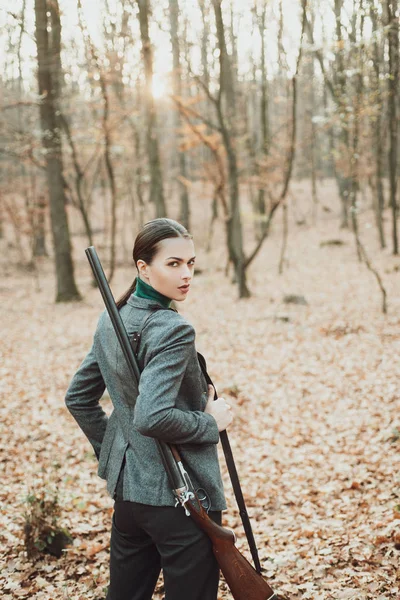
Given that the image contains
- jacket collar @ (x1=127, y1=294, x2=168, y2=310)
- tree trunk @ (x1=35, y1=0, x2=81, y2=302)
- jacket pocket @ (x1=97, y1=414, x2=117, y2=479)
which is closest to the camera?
jacket collar @ (x1=127, y1=294, x2=168, y2=310)

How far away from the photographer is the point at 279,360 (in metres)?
9.50

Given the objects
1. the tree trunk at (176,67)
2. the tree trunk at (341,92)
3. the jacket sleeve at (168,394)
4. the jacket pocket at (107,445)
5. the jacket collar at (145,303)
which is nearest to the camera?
the jacket sleeve at (168,394)

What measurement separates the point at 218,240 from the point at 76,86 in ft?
39.6

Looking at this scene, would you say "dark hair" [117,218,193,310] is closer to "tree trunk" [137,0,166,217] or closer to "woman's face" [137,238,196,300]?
"woman's face" [137,238,196,300]

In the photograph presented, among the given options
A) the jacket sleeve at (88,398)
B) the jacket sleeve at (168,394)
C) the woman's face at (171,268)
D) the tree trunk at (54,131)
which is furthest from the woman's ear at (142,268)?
the tree trunk at (54,131)

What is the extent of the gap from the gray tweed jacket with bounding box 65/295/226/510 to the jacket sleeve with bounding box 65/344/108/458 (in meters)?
0.03

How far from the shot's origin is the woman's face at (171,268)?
2.12 meters

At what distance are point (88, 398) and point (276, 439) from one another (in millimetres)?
4581

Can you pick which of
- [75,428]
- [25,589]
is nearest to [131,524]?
[25,589]

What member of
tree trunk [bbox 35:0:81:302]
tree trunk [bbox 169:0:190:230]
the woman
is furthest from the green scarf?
tree trunk [bbox 35:0:81:302]

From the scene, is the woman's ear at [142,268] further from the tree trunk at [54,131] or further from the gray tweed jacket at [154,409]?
the tree trunk at [54,131]

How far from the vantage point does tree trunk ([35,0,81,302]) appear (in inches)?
555

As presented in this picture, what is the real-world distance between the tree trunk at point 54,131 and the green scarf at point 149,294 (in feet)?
42.3

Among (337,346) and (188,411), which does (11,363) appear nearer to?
(337,346)
